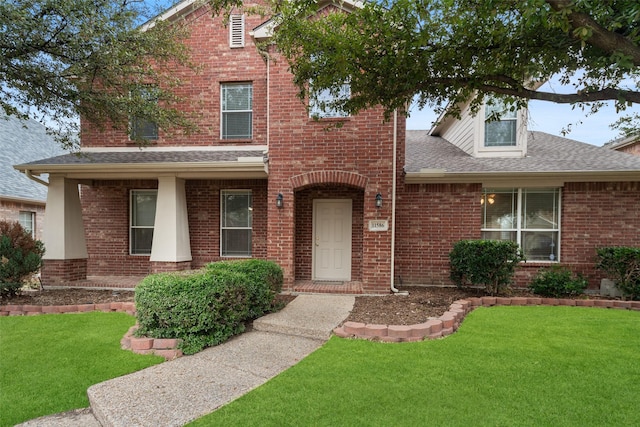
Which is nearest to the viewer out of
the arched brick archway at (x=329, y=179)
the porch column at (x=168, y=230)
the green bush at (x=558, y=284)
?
the green bush at (x=558, y=284)

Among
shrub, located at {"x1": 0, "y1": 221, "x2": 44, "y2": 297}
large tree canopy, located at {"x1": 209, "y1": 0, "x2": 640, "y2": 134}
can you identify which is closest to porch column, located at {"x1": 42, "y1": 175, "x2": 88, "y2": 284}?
shrub, located at {"x1": 0, "y1": 221, "x2": 44, "y2": 297}

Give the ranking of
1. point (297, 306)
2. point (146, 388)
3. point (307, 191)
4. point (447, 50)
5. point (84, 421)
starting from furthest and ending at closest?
1. point (307, 191)
2. point (297, 306)
3. point (447, 50)
4. point (146, 388)
5. point (84, 421)

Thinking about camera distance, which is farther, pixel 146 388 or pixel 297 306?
pixel 297 306

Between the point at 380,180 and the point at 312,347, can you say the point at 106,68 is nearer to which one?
the point at 380,180

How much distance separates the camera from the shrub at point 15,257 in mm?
6957

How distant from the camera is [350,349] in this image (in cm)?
462

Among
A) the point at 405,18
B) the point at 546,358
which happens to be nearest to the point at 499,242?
the point at 546,358

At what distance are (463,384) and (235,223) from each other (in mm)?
7338

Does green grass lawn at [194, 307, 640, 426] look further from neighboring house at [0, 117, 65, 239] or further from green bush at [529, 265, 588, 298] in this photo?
neighboring house at [0, 117, 65, 239]

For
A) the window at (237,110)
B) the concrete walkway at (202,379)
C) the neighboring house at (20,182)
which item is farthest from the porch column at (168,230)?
the neighboring house at (20,182)

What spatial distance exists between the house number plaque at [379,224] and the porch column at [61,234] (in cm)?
789

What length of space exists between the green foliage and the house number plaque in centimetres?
523

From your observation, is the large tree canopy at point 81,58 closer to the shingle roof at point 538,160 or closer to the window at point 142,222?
the window at point 142,222

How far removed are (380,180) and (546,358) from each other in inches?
179
